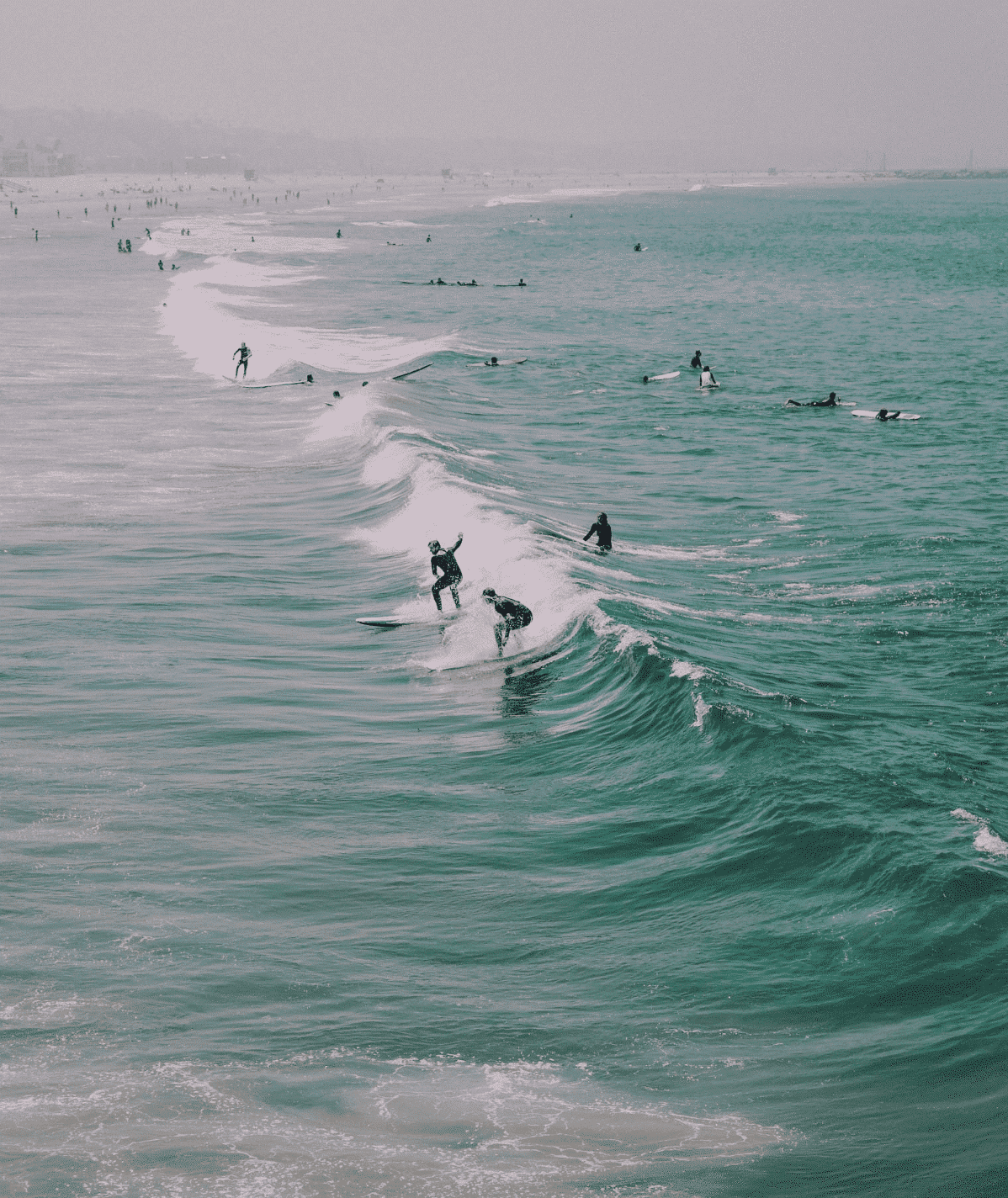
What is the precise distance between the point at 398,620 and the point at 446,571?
130cm

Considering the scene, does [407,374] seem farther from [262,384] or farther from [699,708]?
[699,708]

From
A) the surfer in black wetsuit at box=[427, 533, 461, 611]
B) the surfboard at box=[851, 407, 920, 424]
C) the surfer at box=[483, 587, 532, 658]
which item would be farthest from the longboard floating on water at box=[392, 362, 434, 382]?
the surfer at box=[483, 587, 532, 658]

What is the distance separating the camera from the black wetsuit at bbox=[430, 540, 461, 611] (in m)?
23.3

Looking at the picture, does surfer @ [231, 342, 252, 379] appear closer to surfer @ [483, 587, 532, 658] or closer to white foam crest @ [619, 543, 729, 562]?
→ white foam crest @ [619, 543, 729, 562]

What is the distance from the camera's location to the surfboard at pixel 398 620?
23.2 m

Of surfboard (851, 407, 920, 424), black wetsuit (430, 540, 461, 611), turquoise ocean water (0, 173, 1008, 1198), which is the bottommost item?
turquoise ocean water (0, 173, 1008, 1198)

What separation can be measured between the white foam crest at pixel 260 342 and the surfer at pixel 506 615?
33.2 m

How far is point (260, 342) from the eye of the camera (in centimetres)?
6081

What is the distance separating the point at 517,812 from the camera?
52.5ft

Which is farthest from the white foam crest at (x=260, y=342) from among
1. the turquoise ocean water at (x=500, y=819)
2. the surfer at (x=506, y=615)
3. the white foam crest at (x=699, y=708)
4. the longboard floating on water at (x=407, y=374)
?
the white foam crest at (x=699, y=708)

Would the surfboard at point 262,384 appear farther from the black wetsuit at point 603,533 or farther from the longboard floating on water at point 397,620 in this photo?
the longboard floating on water at point 397,620

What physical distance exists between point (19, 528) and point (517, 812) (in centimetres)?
1774

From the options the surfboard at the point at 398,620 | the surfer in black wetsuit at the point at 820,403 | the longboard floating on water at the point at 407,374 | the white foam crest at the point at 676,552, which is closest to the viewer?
the surfboard at the point at 398,620

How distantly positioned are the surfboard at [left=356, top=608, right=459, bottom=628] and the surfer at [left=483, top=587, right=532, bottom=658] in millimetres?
1863
